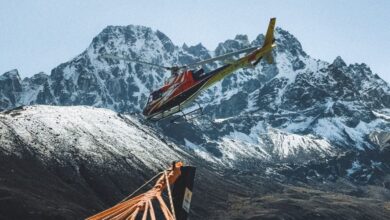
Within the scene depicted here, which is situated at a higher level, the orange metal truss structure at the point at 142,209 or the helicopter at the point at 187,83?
the helicopter at the point at 187,83

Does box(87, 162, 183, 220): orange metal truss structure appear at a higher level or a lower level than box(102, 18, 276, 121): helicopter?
lower

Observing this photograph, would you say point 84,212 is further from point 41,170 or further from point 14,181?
point 41,170

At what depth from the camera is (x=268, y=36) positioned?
51.8 meters

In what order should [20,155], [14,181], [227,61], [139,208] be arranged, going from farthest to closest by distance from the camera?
1. [20,155]
2. [14,181]
3. [227,61]
4. [139,208]

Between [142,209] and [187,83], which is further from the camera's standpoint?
[187,83]

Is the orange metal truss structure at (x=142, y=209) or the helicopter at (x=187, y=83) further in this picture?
the helicopter at (x=187, y=83)

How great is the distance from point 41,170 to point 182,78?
482 ft

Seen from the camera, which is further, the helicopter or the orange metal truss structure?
the helicopter

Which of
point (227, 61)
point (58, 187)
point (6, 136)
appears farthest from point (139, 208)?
point (6, 136)

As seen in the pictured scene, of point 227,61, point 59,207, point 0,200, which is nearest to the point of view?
point 227,61

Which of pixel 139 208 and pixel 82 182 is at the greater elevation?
pixel 139 208

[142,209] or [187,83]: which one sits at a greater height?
[187,83]

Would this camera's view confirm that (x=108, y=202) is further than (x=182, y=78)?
Yes

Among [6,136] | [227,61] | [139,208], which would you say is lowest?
[6,136]
